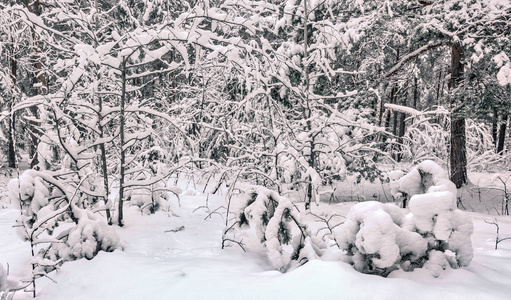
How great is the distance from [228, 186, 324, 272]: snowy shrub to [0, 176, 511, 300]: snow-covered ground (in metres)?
0.15

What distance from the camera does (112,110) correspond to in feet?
10.3

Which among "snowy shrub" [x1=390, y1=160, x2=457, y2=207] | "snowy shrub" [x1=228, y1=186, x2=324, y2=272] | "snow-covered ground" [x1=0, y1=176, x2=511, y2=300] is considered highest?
"snowy shrub" [x1=390, y1=160, x2=457, y2=207]

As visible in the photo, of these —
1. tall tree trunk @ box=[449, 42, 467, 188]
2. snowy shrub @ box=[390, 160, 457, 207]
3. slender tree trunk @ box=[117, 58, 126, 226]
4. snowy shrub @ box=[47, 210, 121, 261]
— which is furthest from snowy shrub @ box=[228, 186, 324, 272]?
tall tree trunk @ box=[449, 42, 467, 188]

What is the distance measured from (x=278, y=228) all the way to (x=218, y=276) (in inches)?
21.9

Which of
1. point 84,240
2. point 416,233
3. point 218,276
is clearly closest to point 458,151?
point 416,233

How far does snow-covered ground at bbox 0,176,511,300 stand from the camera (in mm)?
1777

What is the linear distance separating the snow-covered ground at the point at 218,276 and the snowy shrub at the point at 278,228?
0.50 ft

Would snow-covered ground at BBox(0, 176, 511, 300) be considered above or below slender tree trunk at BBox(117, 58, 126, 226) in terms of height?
below

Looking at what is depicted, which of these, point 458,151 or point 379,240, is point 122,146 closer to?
point 379,240

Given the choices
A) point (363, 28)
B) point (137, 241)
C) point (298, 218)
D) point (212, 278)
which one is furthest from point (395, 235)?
point (363, 28)

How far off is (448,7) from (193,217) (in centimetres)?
772

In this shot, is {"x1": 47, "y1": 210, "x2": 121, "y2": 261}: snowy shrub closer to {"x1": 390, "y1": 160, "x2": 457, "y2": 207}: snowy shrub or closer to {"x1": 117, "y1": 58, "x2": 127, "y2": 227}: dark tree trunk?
{"x1": 117, "y1": 58, "x2": 127, "y2": 227}: dark tree trunk

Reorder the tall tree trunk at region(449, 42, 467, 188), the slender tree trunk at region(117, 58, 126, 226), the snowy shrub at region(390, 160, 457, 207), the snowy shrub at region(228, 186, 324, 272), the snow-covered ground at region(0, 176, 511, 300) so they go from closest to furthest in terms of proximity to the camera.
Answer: the snow-covered ground at region(0, 176, 511, 300)
the snowy shrub at region(228, 186, 324, 272)
the snowy shrub at region(390, 160, 457, 207)
the slender tree trunk at region(117, 58, 126, 226)
the tall tree trunk at region(449, 42, 467, 188)

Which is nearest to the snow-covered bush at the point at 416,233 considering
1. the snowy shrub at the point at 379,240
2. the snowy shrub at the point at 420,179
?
the snowy shrub at the point at 379,240
